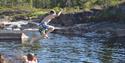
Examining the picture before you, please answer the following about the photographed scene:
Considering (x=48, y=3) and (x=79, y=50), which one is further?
(x=48, y=3)

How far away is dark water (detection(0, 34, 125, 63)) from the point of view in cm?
4222

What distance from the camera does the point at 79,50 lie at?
5091 centimetres

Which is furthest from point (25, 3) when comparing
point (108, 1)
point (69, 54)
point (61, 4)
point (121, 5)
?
point (69, 54)

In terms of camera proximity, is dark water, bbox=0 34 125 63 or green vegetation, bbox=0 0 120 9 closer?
dark water, bbox=0 34 125 63

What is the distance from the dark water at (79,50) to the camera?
139ft

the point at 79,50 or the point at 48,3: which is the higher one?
the point at 79,50

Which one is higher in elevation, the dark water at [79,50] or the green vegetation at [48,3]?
the dark water at [79,50]

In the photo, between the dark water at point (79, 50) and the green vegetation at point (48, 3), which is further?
the green vegetation at point (48, 3)

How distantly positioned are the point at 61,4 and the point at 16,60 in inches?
3627

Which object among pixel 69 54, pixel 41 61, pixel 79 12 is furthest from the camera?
pixel 79 12

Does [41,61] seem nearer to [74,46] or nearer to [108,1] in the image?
[74,46]

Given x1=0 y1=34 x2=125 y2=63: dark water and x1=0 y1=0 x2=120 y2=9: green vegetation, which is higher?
x1=0 y1=34 x2=125 y2=63: dark water

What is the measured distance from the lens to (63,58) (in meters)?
43.1

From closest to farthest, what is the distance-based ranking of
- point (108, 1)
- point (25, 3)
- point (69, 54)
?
point (69, 54)
point (108, 1)
point (25, 3)
